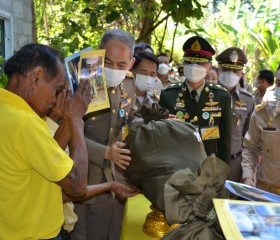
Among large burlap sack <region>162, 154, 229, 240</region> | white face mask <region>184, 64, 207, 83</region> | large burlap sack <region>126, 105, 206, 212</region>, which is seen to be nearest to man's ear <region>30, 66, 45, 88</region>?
large burlap sack <region>126, 105, 206, 212</region>

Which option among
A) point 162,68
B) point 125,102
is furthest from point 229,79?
point 162,68

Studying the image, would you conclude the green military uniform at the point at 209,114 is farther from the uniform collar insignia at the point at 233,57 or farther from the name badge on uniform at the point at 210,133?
the uniform collar insignia at the point at 233,57

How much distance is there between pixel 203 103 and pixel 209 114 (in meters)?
0.11

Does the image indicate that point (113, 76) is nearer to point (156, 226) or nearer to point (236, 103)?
point (156, 226)

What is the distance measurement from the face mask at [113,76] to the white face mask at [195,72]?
2.79 ft

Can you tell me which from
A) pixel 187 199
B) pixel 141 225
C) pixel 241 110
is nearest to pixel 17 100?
pixel 187 199

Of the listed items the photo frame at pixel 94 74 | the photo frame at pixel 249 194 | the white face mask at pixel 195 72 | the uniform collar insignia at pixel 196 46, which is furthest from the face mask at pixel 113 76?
the photo frame at pixel 249 194

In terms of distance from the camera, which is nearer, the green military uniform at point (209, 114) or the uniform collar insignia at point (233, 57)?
the green military uniform at point (209, 114)

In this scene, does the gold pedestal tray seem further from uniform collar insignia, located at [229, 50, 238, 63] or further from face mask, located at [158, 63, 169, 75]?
face mask, located at [158, 63, 169, 75]

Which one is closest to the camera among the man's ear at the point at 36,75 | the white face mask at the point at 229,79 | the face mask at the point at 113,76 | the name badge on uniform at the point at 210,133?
the man's ear at the point at 36,75

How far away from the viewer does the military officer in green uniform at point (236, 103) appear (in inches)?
150

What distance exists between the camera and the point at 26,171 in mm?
1445

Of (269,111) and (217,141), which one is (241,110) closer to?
(217,141)

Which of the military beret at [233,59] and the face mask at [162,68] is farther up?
the military beret at [233,59]
